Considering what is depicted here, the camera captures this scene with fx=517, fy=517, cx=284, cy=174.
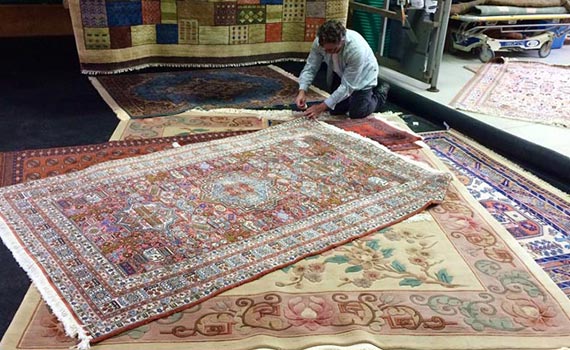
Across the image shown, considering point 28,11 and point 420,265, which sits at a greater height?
point 28,11

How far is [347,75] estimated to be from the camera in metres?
3.16

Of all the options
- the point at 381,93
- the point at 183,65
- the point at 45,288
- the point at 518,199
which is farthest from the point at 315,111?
the point at 45,288

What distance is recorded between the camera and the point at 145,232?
1.95 meters

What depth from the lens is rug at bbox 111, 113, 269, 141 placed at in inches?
118

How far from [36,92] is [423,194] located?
278cm

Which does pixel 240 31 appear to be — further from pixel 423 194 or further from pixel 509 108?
pixel 423 194

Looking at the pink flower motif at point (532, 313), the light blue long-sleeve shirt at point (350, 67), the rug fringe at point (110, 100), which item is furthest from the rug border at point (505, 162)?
the rug fringe at point (110, 100)

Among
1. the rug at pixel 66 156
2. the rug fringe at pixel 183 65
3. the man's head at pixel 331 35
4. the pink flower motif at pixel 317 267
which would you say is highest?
the man's head at pixel 331 35

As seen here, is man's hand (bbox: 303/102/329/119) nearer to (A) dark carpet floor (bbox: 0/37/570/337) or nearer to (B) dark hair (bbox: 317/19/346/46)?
(B) dark hair (bbox: 317/19/346/46)

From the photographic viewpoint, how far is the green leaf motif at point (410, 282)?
5.76 feet

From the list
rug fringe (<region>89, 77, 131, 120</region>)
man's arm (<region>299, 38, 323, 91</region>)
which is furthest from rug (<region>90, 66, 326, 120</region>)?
man's arm (<region>299, 38, 323, 91</region>)

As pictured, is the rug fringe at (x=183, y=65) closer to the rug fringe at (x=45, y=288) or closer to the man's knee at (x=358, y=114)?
the man's knee at (x=358, y=114)

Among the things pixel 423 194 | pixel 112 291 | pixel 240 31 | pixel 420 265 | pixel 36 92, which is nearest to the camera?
pixel 112 291

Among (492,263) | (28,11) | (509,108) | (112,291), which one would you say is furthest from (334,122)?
(28,11)
